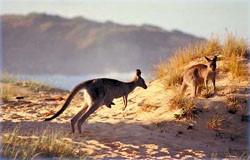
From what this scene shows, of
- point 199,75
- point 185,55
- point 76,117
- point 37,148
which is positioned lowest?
point 37,148

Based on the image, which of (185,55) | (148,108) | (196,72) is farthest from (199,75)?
(185,55)

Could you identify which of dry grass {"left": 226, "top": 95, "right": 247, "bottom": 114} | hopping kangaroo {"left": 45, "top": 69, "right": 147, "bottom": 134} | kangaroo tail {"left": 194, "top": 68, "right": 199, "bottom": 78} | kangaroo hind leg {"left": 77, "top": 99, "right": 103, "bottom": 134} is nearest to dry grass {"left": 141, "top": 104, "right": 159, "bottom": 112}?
hopping kangaroo {"left": 45, "top": 69, "right": 147, "bottom": 134}

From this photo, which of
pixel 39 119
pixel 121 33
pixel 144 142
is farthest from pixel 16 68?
pixel 144 142

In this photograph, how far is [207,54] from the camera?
1669cm

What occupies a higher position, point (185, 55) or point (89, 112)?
point (185, 55)

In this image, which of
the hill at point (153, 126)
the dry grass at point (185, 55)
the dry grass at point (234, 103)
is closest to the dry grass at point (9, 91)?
the hill at point (153, 126)

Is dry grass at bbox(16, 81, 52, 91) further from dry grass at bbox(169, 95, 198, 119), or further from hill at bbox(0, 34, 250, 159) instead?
dry grass at bbox(169, 95, 198, 119)

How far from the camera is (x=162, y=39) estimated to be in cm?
5038

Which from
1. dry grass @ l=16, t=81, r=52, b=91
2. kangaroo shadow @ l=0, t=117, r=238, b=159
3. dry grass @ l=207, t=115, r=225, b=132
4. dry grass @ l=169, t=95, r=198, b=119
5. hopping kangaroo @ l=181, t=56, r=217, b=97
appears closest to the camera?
kangaroo shadow @ l=0, t=117, r=238, b=159

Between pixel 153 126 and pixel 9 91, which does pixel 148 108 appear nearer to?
pixel 153 126

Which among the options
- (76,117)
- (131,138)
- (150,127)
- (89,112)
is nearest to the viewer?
(131,138)

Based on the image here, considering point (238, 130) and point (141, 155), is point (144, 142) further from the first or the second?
point (238, 130)

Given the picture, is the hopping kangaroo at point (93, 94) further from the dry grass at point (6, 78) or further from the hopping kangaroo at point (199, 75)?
the dry grass at point (6, 78)

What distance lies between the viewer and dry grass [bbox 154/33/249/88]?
14.9 meters
